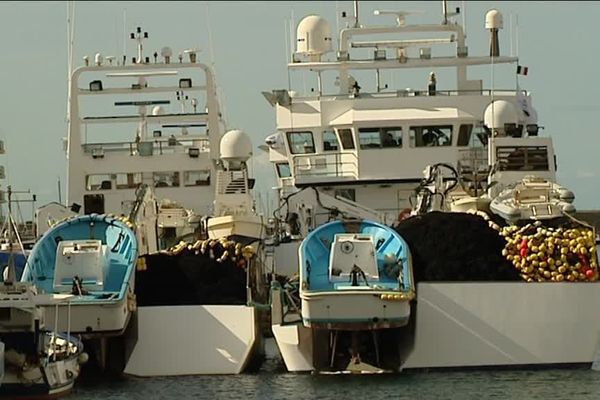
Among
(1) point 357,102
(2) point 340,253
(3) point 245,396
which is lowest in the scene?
(3) point 245,396

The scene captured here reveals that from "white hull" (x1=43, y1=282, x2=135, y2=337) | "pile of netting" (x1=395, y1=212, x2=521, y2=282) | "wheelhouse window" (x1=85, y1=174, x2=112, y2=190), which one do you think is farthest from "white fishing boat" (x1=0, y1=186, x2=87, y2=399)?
"wheelhouse window" (x1=85, y1=174, x2=112, y2=190)

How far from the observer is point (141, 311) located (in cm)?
3722

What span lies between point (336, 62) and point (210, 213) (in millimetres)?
4983

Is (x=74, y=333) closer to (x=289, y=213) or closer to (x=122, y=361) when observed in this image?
(x=122, y=361)

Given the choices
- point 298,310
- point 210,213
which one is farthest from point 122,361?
point 210,213

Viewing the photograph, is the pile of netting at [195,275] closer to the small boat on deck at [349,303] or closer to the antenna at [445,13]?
the small boat on deck at [349,303]

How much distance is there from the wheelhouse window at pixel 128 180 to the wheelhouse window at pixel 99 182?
0.27m

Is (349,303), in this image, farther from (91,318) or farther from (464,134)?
(464,134)

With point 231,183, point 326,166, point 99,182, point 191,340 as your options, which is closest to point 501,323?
point 191,340

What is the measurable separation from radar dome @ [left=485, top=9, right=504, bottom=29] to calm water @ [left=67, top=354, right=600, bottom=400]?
611 inches

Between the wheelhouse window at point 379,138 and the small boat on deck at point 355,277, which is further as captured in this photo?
the wheelhouse window at point 379,138

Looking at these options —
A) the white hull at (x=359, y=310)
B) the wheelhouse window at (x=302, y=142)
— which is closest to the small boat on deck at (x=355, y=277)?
the white hull at (x=359, y=310)

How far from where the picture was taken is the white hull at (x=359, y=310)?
35.1m

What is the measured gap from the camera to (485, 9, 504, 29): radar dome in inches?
1981
